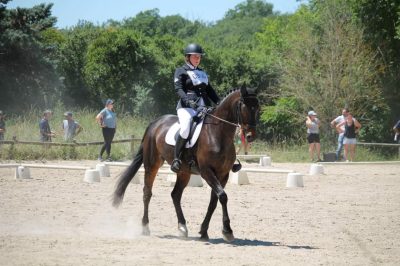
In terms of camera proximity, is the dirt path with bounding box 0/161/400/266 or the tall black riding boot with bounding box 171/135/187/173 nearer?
the dirt path with bounding box 0/161/400/266

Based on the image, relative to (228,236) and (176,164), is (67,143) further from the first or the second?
(228,236)

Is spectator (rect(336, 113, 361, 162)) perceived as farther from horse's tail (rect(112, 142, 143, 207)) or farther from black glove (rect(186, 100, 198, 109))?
black glove (rect(186, 100, 198, 109))

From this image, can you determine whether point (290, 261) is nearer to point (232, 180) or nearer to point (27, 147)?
point (232, 180)

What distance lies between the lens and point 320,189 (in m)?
18.6

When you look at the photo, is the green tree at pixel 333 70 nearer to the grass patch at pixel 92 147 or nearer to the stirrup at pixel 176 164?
the grass patch at pixel 92 147

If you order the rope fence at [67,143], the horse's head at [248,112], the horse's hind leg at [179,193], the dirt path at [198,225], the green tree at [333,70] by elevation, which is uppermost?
the green tree at [333,70]

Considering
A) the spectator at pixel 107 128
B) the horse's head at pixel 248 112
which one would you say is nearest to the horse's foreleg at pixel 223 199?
the horse's head at pixel 248 112

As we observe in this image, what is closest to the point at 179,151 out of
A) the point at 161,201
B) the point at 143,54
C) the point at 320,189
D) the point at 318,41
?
the point at 161,201

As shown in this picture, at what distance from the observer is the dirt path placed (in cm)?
942

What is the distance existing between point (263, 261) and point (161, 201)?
22.0 feet

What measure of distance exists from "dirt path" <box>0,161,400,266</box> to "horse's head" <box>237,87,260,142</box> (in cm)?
159

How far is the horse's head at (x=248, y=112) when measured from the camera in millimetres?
10828

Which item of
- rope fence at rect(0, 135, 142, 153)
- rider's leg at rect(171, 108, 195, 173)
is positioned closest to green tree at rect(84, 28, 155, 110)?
rope fence at rect(0, 135, 142, 153)

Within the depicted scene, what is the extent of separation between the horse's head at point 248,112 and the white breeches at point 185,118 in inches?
36.8
